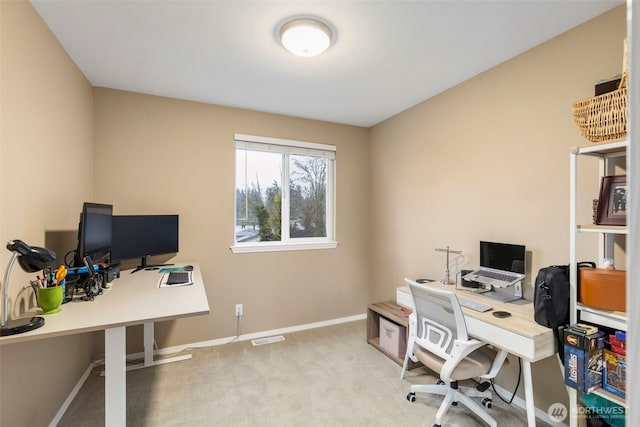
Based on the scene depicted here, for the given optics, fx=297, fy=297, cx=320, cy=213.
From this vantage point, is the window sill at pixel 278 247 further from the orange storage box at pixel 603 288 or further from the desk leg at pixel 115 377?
the orange storage box at pixel 603 288

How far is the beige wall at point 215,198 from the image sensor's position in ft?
9.30

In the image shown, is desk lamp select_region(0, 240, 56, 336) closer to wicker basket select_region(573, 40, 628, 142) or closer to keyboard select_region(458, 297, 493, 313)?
keyboard select_region(458, 297, 493, 313)

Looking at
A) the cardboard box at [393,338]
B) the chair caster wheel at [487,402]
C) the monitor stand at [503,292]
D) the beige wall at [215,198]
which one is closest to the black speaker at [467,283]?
the monitor stand at [503,292]

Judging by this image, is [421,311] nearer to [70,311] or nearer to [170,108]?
[70,311]

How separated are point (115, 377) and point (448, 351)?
188cm

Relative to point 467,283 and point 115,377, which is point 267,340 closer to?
point 115,377

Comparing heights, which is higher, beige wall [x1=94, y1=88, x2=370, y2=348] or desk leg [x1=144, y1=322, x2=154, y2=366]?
beige wall [x1=94, y1=88, x2=370, y2=348]

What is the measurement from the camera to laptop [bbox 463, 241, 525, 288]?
84.2 inches

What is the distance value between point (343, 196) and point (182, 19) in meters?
2.56

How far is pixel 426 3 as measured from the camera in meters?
1.70

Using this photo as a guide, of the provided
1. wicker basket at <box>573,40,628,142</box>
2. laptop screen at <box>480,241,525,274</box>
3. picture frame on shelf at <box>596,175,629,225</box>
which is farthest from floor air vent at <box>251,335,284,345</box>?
wicker basket at <box>573,40,628,142</box>

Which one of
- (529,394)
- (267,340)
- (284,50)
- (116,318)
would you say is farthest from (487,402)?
(284,50)

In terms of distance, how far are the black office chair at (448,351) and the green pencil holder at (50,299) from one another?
2.05 m

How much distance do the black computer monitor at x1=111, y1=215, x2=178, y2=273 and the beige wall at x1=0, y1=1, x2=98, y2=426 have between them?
0.32 meters
